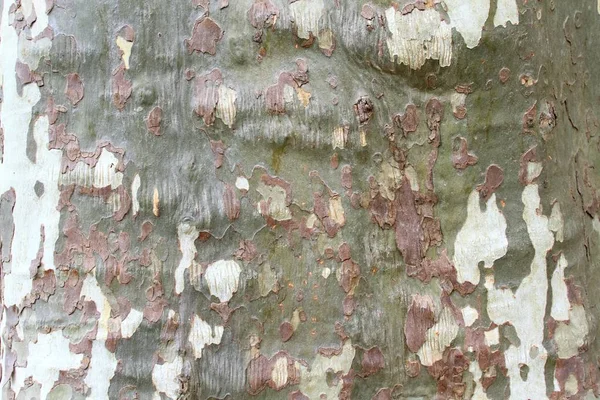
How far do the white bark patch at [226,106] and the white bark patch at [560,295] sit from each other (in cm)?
64

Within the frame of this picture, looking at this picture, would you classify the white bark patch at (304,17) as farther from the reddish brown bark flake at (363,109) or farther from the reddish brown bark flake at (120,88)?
the reddish brown bark flake at (120,88)

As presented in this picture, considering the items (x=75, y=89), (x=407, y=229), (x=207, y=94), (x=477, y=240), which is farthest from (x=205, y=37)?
(x=477, y=240)

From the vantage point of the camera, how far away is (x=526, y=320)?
4.07 feet

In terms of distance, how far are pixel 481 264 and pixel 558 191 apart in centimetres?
21

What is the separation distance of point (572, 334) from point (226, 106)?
74 cm

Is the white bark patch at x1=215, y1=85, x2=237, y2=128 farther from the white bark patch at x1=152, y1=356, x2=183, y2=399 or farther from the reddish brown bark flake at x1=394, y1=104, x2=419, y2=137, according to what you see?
the white bark patch at x1=152, y1=356, x2=183, y2=399

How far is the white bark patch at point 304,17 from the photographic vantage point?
1220mm

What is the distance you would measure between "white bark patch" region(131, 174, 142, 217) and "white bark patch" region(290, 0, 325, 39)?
1.24 feet

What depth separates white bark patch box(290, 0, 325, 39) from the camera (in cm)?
122

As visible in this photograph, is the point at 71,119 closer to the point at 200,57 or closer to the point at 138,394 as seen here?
the point at 200,57

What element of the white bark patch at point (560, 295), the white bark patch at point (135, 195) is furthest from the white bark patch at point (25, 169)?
the white bark patch at point (560, 295)

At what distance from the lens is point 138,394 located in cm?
116

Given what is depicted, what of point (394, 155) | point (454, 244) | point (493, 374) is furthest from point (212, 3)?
point (493, 374)

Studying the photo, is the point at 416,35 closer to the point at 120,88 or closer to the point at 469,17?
the point at 469,17
